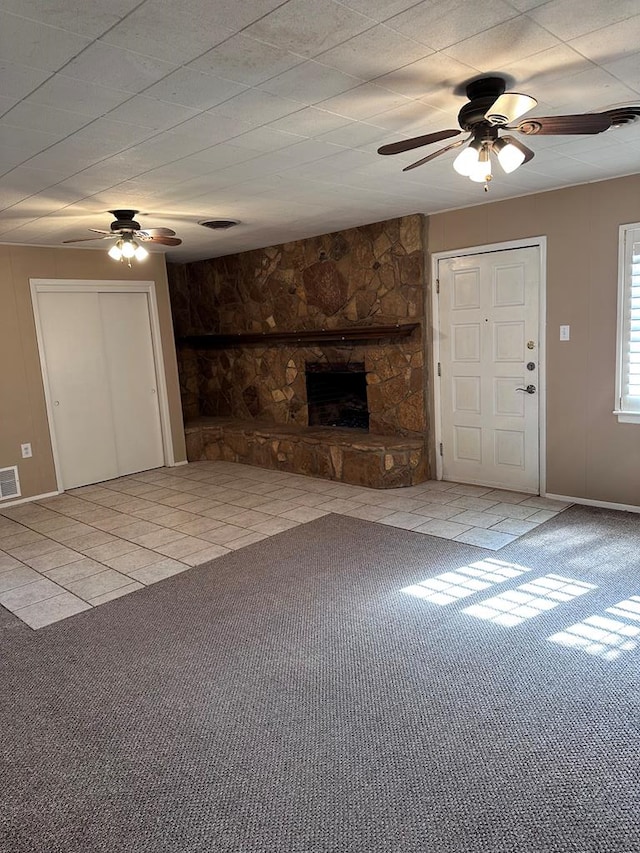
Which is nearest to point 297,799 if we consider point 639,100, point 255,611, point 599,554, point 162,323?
point 255,611

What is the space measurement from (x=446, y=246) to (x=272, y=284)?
221 cm

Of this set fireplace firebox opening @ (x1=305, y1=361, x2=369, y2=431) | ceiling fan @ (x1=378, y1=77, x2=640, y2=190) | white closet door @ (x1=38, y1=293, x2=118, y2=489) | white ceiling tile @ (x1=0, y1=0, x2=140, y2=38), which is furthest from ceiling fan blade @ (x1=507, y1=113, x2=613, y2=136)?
white closet door @ (x1=38, y1=293, x2=118, y2=489)

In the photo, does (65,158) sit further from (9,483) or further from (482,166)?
(9,483)

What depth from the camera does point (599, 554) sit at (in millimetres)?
3574

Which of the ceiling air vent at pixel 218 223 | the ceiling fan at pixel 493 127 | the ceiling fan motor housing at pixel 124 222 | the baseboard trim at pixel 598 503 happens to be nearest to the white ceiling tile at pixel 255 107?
the ceiling fan at pixel 493 127

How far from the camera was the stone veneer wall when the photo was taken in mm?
5363

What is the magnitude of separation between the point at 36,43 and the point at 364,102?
125 cm

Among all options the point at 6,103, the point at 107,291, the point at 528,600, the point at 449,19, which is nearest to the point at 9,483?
the point at 107,291

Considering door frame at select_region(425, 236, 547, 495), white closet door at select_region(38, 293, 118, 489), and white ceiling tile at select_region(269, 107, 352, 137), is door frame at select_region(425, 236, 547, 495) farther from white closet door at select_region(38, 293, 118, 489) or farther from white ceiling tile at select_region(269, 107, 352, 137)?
white closet door at select_region(38, 293, 118, 489)

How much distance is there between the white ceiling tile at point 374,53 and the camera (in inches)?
75.5

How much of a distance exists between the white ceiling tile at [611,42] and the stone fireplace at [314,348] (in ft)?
9.85

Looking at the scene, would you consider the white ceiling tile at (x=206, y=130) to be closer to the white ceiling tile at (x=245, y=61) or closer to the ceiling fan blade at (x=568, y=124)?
the white ceiling tile at (x=245, y=61)

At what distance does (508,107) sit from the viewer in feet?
7.64

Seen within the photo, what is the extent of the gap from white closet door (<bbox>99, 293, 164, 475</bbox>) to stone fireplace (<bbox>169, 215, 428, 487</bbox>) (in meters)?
0.57
